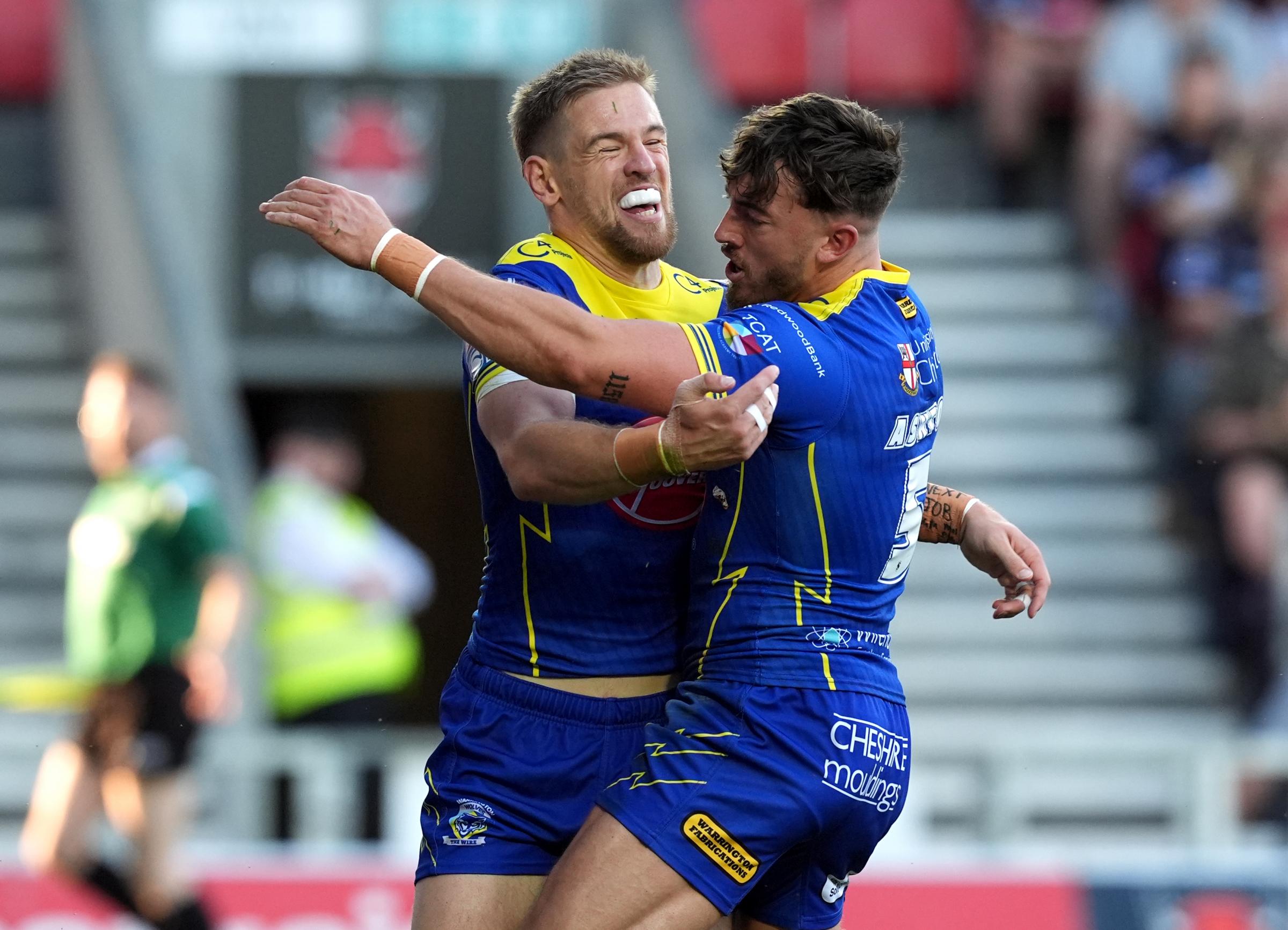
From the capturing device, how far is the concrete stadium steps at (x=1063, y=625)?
9.91 meters

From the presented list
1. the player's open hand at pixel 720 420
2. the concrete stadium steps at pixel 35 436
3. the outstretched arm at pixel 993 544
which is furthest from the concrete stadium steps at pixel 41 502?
the player's open hand at pixel 720 420

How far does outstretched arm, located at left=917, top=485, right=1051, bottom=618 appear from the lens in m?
3.83

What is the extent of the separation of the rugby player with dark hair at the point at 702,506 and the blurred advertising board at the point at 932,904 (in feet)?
11.3

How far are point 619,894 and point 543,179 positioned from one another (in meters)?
1.50

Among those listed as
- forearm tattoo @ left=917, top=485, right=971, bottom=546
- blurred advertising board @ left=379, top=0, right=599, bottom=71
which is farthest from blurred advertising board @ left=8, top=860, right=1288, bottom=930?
blurred advertising board @ left=379, top=0, right=599, bottom=71

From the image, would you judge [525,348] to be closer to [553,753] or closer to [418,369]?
[553,753]

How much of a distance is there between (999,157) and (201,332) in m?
4.84

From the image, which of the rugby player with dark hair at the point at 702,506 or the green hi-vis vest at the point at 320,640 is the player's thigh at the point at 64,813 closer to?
the green hi-vis vest at the point at 320,640

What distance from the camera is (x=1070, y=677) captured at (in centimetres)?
977

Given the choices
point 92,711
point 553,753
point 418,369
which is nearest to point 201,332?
point 418,369

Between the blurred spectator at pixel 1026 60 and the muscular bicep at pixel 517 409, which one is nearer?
the muscular bicep at pixel 517 409

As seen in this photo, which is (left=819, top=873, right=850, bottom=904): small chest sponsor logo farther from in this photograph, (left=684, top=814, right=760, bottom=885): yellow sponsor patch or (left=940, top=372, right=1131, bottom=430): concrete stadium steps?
(left=940, top=372, right=1131, bottom=430): concrete stadium steps

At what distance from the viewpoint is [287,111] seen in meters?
10.6

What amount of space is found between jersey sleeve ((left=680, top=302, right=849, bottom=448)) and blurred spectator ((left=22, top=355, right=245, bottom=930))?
442 cm
